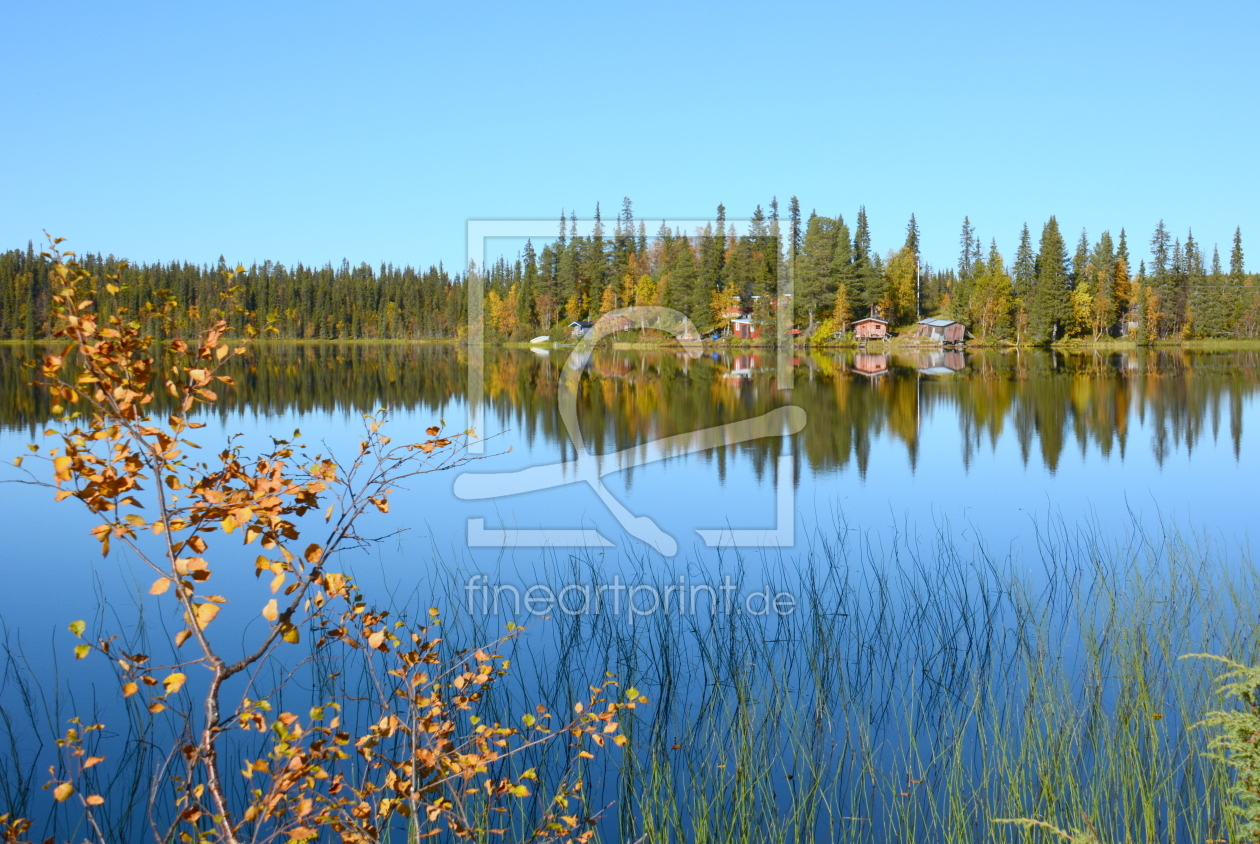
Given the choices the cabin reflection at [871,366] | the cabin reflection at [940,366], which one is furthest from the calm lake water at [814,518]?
the cabin reflection at [940,366]

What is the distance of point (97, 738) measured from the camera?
4383 millimetres

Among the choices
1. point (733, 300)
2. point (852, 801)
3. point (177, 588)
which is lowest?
point (852, 801)

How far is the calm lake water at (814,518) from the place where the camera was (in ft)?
17.6

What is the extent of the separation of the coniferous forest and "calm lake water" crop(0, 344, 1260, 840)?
263 centimetres

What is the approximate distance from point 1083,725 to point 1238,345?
212ft

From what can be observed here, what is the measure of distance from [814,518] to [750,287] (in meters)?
20.8

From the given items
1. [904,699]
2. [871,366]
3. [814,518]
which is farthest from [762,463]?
[871,366]

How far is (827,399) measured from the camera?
76.7 ft

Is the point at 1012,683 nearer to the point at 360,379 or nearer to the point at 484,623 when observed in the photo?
the point at 484,623

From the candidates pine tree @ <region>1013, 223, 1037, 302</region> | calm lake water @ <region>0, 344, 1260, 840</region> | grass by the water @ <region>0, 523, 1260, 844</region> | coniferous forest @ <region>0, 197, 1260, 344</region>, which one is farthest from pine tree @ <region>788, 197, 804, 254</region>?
grass by the water @ <region>0, 523, 1260, 844</region>

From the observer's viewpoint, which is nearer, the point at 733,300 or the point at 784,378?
the point at 733,300

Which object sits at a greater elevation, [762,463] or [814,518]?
[762,463]

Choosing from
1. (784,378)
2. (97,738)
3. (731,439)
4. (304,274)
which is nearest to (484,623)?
(97,738)

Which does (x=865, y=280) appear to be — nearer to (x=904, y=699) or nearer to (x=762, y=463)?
(x=762, y=463)
